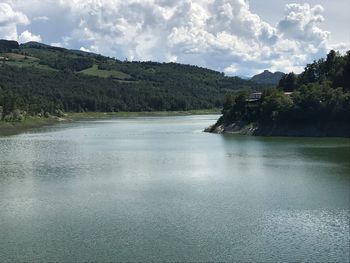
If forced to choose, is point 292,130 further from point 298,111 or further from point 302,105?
point 302,105

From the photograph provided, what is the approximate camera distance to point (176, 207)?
4053 centimetres

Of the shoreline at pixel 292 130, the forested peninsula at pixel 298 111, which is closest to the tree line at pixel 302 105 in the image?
the forested peninsula at pixel 298 111

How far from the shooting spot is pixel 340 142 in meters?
92.8

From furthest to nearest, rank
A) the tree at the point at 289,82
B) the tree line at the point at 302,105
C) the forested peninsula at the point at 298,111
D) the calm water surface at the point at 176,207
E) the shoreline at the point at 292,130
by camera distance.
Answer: the tree at the point at 289,82 < the tree line at the point at 302,105 < the forested peninsula at the point at 298,111 < the shoreline at the point at 292,130 < the calm water surface at the point at 176,207

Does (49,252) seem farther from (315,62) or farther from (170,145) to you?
(315,62)

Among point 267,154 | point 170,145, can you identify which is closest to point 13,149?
point 170,145

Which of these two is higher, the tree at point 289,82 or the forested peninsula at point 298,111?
the tree at point 289,82

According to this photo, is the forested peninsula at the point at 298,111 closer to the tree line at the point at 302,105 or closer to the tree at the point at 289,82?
the tree line at the point at 302,105

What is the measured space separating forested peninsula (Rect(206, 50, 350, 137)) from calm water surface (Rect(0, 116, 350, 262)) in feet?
100

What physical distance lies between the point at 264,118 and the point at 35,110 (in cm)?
9795

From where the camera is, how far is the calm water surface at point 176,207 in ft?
96.8

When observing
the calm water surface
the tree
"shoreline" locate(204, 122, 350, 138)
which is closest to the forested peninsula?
"shoreline" locate(204, 122, 350, 138)

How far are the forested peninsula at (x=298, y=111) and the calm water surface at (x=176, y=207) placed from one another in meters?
30.5

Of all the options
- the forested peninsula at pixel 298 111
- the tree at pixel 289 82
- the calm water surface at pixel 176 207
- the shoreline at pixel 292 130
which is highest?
the tree at pixel 289 82
